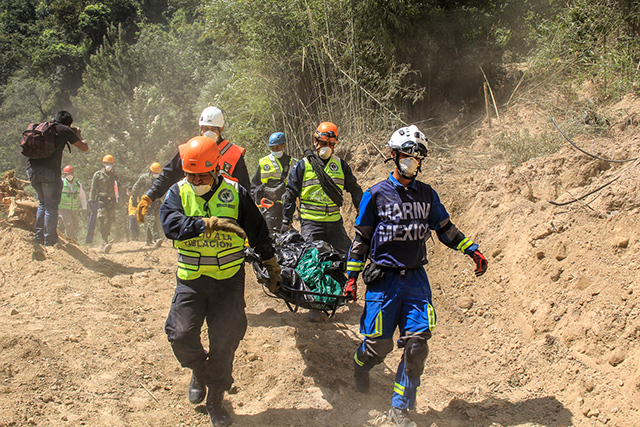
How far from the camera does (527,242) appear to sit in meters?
5.17

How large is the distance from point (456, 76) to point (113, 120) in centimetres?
2207

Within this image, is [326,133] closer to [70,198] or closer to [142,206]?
[142,206]

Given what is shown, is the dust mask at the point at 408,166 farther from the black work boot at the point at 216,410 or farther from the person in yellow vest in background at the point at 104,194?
the person in yellow vest in background at the point at 104,194

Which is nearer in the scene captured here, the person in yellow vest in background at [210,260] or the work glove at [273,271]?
the person in yellow vest in background at [210,260]

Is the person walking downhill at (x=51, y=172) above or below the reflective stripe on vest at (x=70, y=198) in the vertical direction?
above

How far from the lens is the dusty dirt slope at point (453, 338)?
3.50m

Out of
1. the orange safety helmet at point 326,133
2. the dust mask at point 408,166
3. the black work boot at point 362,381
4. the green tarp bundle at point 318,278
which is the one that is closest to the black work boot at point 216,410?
the black work boot at point 362,381

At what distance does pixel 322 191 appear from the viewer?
5.28m

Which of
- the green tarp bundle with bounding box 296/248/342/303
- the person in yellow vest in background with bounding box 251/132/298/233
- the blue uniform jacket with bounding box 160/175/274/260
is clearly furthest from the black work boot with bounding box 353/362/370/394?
the person in yellow vest in background with bounding box 251/132/298/233

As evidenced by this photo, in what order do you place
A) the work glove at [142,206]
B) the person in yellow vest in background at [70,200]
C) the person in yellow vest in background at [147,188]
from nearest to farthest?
the work glove at [142,206]
the person in yellow vest in background at [147,188]
the person in yellow vest in background at [70,200]

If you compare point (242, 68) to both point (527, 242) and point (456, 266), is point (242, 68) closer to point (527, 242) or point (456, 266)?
point (456, 266)

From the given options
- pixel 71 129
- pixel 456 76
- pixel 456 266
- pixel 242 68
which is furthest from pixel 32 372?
pixel 242 68

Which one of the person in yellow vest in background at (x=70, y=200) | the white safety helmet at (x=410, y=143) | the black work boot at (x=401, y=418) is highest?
the white safety helmet at (x=410, y=143)

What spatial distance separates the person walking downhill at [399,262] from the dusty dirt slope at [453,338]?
53cm
